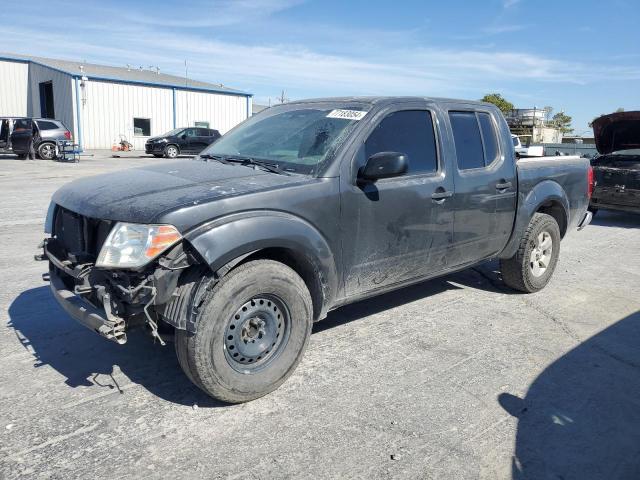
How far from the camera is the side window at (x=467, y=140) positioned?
15.0 feet

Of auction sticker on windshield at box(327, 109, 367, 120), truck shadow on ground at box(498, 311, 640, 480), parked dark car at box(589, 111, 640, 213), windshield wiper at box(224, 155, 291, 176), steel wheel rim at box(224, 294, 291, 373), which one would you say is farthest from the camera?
parked dark car at box(589, 111, 640, 213)

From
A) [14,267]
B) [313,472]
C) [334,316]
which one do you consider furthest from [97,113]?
[313,472]

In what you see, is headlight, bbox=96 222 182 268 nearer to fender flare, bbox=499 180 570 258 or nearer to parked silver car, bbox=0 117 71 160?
fender flare, bbox=499 180 570 258

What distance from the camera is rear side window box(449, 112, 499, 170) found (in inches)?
181

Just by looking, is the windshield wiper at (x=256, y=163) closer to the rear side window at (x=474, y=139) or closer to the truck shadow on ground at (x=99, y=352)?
the truck shadow on ground at (x=99, y=352)

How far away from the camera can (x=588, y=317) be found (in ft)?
16.5

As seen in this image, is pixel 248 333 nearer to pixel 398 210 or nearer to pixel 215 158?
pixel 398 210

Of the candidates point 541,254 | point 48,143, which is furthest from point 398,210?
point 48,143

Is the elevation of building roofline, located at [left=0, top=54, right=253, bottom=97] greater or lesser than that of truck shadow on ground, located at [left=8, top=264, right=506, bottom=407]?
greater

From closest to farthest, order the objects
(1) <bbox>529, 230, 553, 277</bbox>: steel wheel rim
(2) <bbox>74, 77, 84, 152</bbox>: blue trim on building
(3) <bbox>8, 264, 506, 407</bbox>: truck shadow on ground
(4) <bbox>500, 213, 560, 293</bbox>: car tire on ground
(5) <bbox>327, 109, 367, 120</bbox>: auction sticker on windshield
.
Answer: (3) <bbox>8, 264, 506, 407</bbox>: truck shadow on ground, (5) <bbox>327, 109, 367, 120</bbox>: auction sticker on windshield, (4) <bbox>500, 213, 560, 293</bbox>: car tire on ground, (1) <bbox>529, 230, 553, 277</bbox>: steel wheel rim, (2) <bbox>74, 77, 84, 152</bbox>: blue trim on building

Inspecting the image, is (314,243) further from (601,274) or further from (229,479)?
(601,274)

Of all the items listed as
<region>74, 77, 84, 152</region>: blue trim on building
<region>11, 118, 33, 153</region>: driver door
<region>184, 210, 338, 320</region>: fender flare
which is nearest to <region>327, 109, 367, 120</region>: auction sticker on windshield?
<region>184, 210, 338, 320</region>: fender flare

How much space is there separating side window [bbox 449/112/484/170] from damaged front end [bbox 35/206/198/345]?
2.65 meters

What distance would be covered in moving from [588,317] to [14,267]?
6.04m
